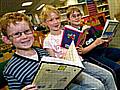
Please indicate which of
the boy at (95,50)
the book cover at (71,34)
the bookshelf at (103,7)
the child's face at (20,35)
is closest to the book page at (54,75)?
the child's face at (20,35)

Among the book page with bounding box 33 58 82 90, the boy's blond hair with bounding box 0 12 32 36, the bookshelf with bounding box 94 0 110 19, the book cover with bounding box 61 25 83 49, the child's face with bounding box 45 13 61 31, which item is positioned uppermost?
the boy's blond hair with bounding box 0 12 32 36

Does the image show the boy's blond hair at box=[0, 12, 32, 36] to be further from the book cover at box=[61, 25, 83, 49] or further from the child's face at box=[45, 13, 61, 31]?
the child's face at box=[45, 13, 61, 31]

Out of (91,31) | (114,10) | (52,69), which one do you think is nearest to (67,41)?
(91,31)

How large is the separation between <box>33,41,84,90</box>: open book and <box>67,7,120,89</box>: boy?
71 cm

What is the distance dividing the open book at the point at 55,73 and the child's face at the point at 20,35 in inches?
10.8

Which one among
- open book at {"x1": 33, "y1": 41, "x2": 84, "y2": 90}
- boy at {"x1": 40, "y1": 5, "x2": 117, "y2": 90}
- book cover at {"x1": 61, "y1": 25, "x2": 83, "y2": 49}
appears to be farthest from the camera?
book cover at {"x1": 61, "y1": 25, "x2": 83, "y2": 49}

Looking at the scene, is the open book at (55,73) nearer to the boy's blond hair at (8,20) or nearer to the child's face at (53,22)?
the boy's blond hair at (8,20)

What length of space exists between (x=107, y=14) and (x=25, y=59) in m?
5.35

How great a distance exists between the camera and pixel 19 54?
→ 4.63ft

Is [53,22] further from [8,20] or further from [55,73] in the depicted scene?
[55,73]

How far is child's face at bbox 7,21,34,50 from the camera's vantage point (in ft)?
4.54

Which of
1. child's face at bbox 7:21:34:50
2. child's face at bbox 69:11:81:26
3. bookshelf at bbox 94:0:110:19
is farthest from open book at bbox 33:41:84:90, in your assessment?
bookshelf at bbox 94:0:110:19

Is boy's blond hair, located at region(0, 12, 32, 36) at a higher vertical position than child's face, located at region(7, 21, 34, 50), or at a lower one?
higher

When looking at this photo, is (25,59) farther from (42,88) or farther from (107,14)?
(107,14)
